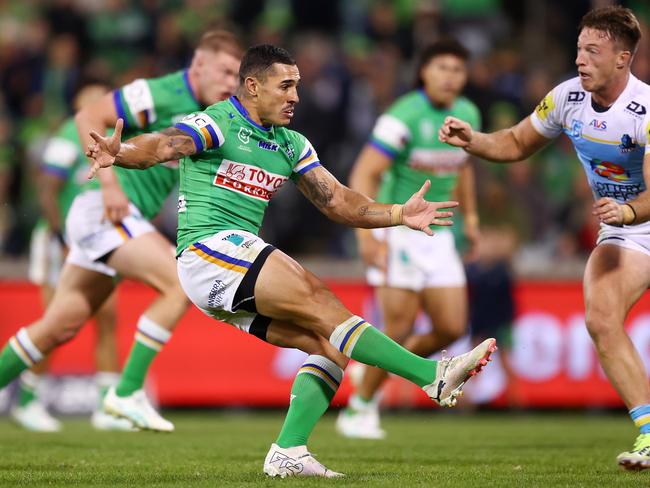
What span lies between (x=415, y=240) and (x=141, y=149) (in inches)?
176

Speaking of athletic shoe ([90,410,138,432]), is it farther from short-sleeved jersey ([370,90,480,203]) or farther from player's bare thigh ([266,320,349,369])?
player's bare thigh ([266,320,349,369])

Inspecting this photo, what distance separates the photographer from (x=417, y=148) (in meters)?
10.2

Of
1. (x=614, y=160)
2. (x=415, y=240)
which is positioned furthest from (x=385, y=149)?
(x=614, y=160)

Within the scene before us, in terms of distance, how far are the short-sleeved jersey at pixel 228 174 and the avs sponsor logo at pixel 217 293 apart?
31 centimetres

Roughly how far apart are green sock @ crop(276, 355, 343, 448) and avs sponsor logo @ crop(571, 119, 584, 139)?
2264mm

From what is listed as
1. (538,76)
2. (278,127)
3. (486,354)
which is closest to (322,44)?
(538,76)

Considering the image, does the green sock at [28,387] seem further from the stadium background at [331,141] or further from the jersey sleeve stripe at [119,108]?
the jersey sleeve stripe at [119,108]

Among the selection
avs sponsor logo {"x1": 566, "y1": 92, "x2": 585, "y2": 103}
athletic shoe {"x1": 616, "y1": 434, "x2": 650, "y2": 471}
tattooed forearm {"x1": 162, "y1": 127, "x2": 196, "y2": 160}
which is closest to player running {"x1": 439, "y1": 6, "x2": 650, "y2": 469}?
avs sponsor logo {"x1": 566, "y1": 92, "x2": 585, "y2": 103}

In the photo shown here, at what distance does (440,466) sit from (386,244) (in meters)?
3.50

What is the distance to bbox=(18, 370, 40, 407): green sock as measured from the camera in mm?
11156

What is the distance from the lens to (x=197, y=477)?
6410mm

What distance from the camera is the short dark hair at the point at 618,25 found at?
7.06 meters

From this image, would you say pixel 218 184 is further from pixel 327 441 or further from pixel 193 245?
pixel 327 441

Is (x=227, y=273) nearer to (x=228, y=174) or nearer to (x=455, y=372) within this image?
(x=228, y=174)
